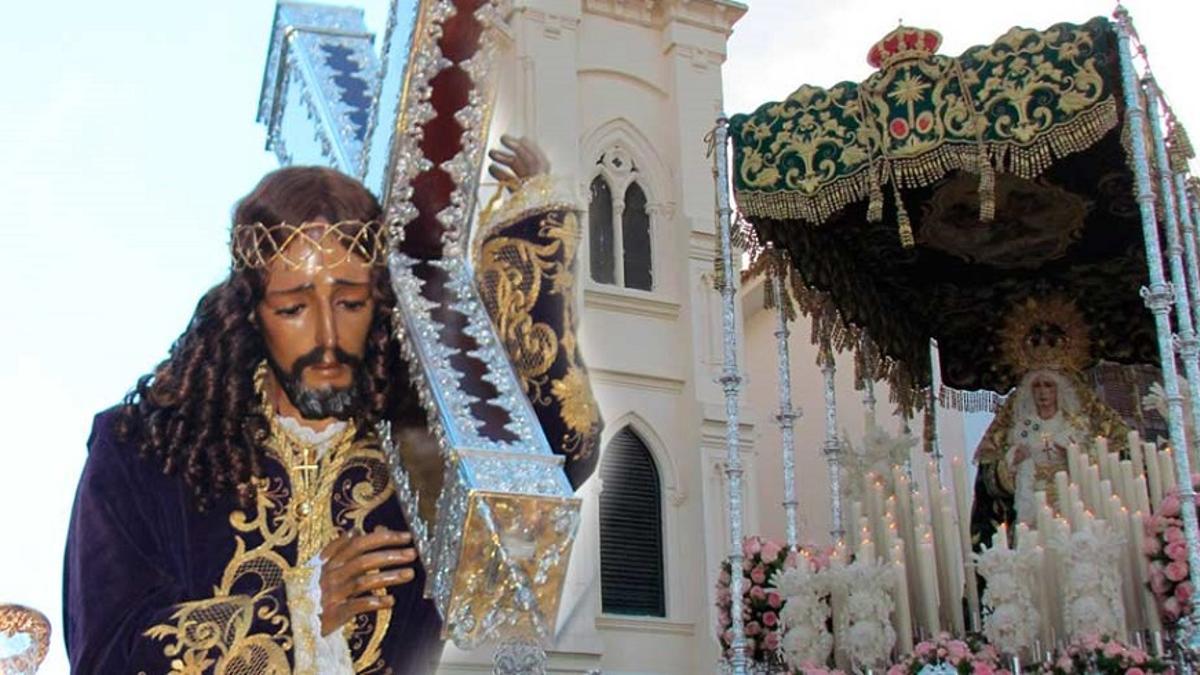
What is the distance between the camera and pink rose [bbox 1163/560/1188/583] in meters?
6.38

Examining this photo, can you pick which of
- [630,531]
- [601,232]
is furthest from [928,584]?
[601,232]

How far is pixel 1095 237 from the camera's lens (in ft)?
28.0

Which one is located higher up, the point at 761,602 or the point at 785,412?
the point at 785,412

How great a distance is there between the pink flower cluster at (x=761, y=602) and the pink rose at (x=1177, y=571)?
169 centimetres

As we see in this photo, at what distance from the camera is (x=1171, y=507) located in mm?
6605

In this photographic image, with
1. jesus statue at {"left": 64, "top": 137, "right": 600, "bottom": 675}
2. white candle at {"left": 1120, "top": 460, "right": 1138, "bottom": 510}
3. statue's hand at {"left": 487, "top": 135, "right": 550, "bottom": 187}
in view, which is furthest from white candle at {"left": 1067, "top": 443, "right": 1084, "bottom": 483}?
statue's hand at {"left": 487, "top": 135, "right": 550, "bottom": 187}

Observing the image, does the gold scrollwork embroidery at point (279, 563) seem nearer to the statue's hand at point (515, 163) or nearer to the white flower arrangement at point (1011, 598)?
the statue's hand at point (515, 163)

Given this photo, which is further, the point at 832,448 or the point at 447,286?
the point at 832,448

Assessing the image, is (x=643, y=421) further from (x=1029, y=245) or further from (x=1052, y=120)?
(x=1052, y=120)

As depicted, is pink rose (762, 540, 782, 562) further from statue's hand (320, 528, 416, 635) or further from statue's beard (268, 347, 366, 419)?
statue's hand (320, 528, 416, 635)

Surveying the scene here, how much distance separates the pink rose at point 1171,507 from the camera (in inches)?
258

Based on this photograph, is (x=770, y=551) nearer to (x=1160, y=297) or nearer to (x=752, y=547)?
(x=752, y=547)

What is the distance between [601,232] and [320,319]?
30.6ft

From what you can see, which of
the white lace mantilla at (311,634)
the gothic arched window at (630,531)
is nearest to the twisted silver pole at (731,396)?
the white lace mantilla at (311,634)
